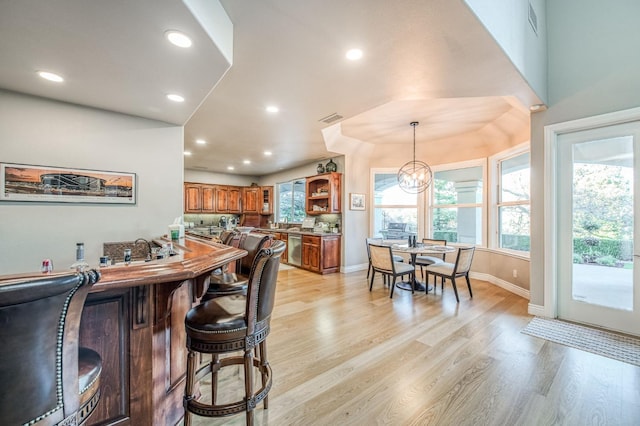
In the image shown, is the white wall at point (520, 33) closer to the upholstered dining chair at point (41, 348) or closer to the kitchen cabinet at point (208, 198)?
the upholstered dining chair at point (41, 348)

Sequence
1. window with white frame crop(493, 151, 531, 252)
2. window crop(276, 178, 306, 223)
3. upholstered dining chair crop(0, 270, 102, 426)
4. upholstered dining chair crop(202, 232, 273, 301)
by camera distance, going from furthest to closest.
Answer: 1. window crop(276, 178, 306, 223)
2. window with white frame crop(493, 151, 531, 252)
3. upholstered dining chair crop(202, 232, 273, 301)
4. upholstered dining chair crop(0, 270, 102, 426)

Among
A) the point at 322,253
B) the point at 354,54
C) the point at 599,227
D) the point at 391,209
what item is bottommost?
the point at 322,253

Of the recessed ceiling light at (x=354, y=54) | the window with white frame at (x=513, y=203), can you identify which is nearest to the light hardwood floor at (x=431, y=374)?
the window with white frame at (x=513, y=203)

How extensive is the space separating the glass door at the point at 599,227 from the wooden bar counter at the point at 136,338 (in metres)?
4.03

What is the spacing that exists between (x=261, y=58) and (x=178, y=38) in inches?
31.9

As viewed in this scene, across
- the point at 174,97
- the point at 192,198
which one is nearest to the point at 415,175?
the point at 174,97

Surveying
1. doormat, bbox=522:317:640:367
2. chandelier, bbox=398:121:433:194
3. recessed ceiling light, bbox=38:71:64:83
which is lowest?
doormat, bbox=522:317:640:367

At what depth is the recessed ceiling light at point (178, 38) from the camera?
1.65 m

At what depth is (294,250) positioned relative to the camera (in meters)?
6.83

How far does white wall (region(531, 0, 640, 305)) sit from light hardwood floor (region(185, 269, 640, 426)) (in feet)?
4.11

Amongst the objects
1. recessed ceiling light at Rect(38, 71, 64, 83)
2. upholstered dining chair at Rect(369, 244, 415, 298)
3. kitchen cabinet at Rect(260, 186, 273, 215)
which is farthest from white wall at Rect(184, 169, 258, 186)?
recessed ceiling light at Rect(38, 71, 64, 83)

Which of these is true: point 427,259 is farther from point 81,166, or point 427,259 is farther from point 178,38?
point 81,166

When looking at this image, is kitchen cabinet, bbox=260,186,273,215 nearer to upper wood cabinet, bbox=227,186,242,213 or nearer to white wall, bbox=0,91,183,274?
upper wood cabinet, bbox=227,186,242,213

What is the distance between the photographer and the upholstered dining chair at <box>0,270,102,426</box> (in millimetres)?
742
